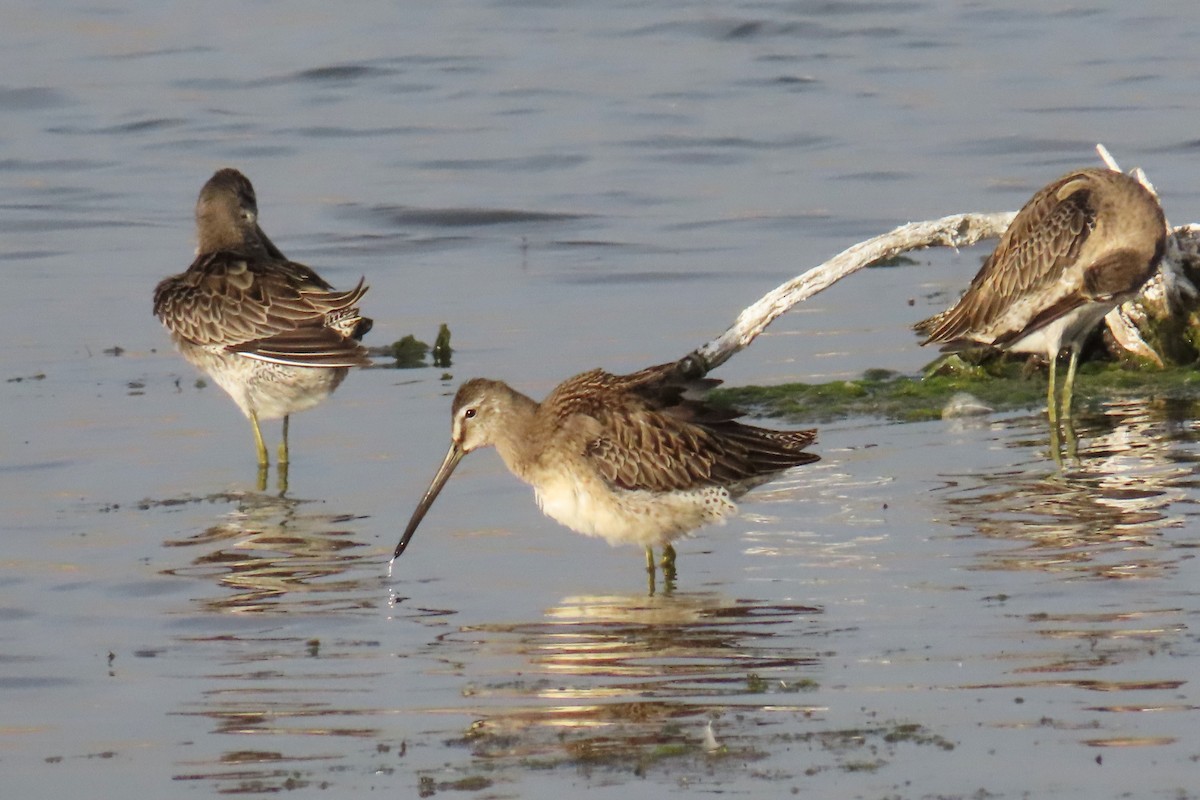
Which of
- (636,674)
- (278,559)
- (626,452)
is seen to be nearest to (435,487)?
(278,559)

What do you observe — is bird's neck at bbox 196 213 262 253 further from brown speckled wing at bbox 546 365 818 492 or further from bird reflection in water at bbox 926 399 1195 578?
bird reflection in water at bbox 926 399 1195 578

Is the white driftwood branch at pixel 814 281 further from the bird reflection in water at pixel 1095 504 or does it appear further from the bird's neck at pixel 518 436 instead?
the bird's neck at pixel 518 436

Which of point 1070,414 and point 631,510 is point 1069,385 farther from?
point 631,510

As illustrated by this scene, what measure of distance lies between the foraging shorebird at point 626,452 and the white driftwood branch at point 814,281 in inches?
58.1

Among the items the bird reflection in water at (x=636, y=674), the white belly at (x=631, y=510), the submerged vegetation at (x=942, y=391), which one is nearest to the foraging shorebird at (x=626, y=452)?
the white belly at (x=631, y=510)

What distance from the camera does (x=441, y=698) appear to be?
520 cm

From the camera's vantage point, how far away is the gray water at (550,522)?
15.7 feet

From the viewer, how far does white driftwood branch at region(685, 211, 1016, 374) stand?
27.6 ft

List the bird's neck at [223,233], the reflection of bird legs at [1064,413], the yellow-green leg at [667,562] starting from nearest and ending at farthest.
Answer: the yellow-green leg at [667,562], the reflection of bird legs at [1064,413], the bird's neck at [223,233]

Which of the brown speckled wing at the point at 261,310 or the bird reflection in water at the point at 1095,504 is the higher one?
→ the brown speckled wing at the point at 261,310

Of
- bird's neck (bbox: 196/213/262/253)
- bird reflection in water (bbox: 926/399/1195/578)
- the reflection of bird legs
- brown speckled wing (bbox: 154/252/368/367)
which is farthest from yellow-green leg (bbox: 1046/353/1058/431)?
bird's neck (bbox: 196/213/262/253)

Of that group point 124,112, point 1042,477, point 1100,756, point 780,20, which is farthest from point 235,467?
point 780,20

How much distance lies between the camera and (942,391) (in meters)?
8.90

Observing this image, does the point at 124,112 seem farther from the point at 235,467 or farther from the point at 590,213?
the point at 235,467
